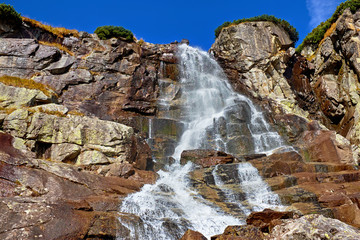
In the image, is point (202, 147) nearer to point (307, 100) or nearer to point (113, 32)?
point (307, 100)

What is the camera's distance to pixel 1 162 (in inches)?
420

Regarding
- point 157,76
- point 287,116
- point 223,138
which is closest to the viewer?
point 223,138

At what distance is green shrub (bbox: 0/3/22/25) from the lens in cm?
2778

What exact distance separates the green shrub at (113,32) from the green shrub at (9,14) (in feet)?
29.3

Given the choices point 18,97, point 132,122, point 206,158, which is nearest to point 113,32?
point 132,122

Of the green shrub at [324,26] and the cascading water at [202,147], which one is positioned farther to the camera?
the green shrub at [324,26]

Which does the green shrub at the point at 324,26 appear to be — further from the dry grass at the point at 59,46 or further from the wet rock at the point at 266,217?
the dry grass at the point at 59,46

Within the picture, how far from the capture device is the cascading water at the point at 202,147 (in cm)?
1027

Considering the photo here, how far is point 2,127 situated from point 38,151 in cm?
242

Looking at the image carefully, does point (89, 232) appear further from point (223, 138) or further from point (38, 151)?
point (223, 138)

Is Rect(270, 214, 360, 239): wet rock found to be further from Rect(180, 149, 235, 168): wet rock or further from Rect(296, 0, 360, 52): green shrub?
Rect(296, 0, 360, 52): green shrub

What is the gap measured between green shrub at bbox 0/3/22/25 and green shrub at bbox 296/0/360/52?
36.9m

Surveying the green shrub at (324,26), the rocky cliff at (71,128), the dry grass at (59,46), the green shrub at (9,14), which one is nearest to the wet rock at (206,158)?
the rocky cliff at (71,128)

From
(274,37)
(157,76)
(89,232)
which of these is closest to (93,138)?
(89,232)
